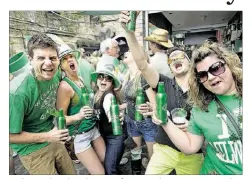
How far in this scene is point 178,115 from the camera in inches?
109

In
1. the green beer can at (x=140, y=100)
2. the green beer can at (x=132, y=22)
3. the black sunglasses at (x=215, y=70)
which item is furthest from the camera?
the green beer can at (x=140, y=100)

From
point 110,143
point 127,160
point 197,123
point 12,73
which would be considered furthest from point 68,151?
point 197,123

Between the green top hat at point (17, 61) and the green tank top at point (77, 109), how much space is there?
0.44 meters

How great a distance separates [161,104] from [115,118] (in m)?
0.50

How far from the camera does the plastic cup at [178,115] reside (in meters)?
2.76

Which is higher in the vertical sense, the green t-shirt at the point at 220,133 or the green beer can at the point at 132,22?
the green beer can at the point at 132,22

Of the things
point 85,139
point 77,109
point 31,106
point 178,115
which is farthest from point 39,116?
point 178,115

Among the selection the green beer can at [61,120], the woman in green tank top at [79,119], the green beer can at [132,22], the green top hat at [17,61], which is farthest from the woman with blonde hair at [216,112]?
the green top hat at [17,61]

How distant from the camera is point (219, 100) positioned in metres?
2.64

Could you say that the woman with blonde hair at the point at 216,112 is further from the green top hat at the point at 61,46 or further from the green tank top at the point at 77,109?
the green top hat at the point at 61,46

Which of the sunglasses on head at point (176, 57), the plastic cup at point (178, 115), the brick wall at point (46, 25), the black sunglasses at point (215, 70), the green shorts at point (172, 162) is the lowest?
the green shorts at point (172, 162)

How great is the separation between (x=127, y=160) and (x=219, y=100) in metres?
1.14

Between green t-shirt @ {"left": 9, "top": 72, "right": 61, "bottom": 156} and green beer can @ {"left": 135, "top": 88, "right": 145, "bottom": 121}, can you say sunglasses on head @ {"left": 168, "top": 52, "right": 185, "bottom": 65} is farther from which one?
green t-shirt @ {"left": 9, "top": 72, "right": 61, "bottom": 156}

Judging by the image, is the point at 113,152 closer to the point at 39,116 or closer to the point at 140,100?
the point at 140,100
